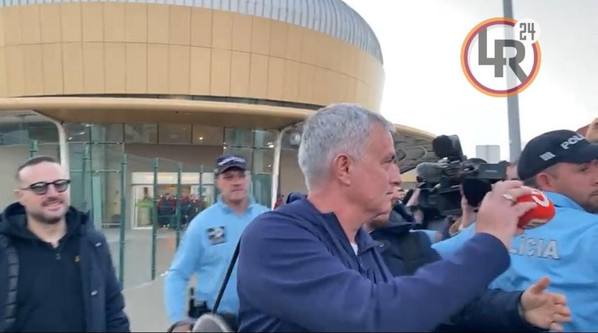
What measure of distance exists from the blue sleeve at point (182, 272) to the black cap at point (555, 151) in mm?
2426

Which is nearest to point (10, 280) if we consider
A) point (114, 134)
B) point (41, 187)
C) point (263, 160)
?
point (41, 187)

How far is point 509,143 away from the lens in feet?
27.1

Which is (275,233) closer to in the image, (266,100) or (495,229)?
(495,229)

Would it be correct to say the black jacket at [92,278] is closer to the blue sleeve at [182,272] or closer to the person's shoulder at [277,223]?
the blue sleeve at [182,272]

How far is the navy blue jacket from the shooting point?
1.28 meters

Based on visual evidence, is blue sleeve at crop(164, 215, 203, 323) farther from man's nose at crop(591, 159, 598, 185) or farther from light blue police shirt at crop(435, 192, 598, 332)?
man's nose at crop(591, 159, 598, 185)

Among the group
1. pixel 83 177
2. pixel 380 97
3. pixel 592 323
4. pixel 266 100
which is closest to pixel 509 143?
pixel 592 323

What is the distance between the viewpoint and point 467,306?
2100 millimetres

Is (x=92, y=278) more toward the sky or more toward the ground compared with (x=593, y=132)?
more toward the ground

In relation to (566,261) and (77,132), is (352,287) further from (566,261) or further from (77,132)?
(77,132)

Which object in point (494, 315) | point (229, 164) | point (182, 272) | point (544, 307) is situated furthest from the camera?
point (229, 164)

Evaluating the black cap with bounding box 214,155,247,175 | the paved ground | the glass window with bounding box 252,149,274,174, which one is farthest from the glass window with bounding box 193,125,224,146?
the black cap with bounding box 214,155,247,175

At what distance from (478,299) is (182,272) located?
254 cm

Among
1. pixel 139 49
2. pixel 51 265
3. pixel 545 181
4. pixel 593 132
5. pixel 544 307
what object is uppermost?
pixel 139 49
